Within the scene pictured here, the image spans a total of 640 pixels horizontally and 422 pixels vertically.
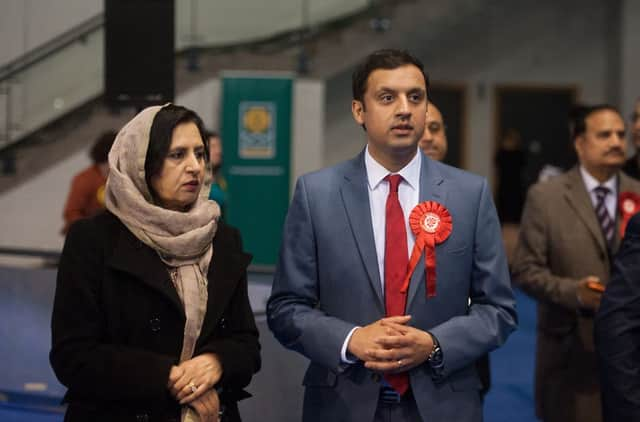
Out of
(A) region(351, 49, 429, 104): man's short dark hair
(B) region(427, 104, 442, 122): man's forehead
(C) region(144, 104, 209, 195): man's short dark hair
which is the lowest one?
(C) region(144, 104, 209, 195): man's short dark hair

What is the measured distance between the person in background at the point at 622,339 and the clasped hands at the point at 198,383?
1.13m

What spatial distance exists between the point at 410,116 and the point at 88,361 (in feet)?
3.33

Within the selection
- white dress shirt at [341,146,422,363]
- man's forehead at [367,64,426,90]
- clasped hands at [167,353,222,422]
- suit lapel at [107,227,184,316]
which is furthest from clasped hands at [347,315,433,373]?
man's forehead at [367,64,426,90]

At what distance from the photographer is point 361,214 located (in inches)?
100.0

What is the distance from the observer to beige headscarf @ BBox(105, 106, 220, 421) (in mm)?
2455

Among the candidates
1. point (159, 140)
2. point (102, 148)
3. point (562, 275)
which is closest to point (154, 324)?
point (159, 140)


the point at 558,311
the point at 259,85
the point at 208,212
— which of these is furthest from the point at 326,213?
the point at 259,85

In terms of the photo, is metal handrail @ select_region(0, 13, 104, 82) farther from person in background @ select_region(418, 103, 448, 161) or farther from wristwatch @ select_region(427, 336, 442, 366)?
wristwatch @ select_region(427, 336, 442, 366)

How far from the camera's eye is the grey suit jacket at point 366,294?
2449 millimetres

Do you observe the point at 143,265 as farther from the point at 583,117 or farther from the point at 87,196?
the point at 87,196

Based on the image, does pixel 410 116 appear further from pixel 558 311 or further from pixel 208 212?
pixel 558 311

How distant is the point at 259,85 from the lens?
9.64 metres

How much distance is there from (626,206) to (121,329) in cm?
221

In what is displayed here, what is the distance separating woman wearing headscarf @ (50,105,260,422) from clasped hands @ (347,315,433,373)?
0.35m
